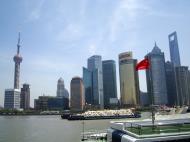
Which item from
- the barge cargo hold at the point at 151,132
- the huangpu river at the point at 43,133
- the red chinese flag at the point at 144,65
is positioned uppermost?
the red chinese flag at the point at 144,65

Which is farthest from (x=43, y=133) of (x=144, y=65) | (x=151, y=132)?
(x=151, y=132)

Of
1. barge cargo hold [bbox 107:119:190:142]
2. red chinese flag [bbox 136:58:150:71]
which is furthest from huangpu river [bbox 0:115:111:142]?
red chinese flag [bbox 136:58:150:71]

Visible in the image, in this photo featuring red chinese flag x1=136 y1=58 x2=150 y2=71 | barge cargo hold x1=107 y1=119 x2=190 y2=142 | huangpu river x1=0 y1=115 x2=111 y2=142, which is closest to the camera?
barge cargo hold x1=107 y1=119 x2=190 y2=142

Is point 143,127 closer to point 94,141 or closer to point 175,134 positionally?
point 175,134

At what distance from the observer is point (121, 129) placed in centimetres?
2858

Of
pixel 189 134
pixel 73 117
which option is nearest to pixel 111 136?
pixel 189 134

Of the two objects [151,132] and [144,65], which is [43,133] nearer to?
[144,65]

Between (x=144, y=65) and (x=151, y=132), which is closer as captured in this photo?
(x=151, y=132)

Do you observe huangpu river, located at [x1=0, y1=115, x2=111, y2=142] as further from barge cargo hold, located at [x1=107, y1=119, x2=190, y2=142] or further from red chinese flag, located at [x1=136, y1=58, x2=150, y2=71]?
red chinese flag, located at [x1=136, y1=58, x2=150, y2=71]

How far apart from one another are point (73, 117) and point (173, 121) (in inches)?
6423

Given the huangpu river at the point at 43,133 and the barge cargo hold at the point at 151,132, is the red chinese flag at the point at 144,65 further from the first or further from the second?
the huangpu river at the point at 43,133

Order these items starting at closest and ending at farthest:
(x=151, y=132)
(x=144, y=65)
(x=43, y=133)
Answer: (x=151, y=132) < (x=144, y=65) < (x=43, y=133)

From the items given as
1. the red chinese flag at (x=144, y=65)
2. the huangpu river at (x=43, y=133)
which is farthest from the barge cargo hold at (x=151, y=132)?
the huangpu river at (x=43, y=133)

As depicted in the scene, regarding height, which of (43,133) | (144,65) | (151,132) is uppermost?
(144,65)
